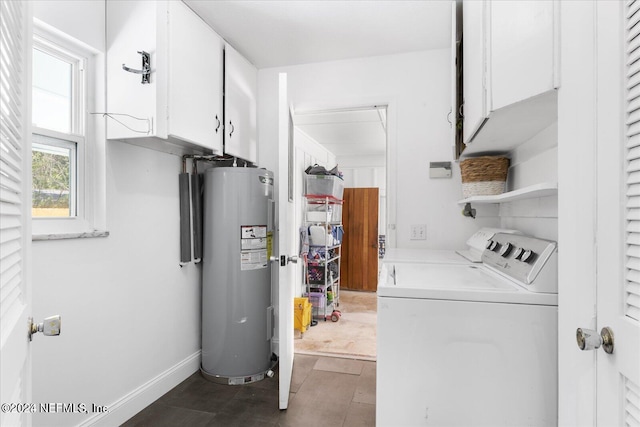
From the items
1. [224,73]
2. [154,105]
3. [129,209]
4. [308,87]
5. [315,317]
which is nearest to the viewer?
[154,105]

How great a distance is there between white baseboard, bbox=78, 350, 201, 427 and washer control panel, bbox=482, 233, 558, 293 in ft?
6.79

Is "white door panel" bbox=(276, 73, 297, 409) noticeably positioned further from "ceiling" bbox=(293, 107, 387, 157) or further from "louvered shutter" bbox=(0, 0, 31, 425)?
"louvered shutter" bbox=(0, 0, 31, 425)

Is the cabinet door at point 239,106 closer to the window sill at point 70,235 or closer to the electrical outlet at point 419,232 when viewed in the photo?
the window sill at point 70,235

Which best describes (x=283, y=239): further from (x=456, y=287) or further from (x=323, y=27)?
(x=323, y=27)

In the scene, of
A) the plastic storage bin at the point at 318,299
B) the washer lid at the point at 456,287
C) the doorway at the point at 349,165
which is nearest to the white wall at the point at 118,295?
the doorway at the point at 349,165


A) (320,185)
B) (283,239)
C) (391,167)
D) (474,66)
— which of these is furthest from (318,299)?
(474,66)

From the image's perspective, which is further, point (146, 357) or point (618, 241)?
point (146, 357)

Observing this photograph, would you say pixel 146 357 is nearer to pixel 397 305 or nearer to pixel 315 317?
pixel 397 305

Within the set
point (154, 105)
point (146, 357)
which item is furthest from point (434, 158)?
point (146, 357)

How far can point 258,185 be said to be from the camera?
8.35ft

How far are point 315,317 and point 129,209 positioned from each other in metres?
2.67

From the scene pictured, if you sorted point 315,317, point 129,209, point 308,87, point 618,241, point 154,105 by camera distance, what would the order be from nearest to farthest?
1. point 618,241
2. point 154,105
3. point 129,209
4. point 308,87
5. point 315,317

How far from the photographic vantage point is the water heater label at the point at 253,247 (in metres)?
2.48

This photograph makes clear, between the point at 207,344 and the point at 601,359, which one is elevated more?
the point at 601,359
